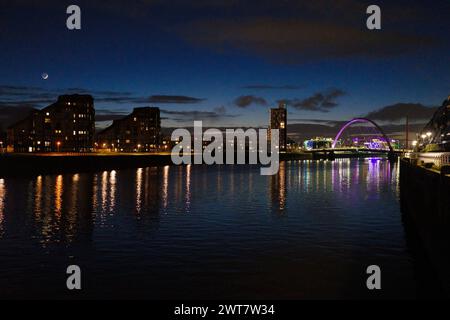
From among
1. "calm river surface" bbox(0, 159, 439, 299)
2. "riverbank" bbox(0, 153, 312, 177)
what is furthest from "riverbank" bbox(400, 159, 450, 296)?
"riverbank" bbox(0, 153, 312, 177)

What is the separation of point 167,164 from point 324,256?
14436cm

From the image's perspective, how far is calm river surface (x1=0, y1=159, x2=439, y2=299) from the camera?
59.4 ft

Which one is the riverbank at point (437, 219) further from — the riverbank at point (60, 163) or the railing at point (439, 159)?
the riverbank at point (60, 163)

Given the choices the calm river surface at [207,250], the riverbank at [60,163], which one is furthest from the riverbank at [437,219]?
the riverbank at [60,163]

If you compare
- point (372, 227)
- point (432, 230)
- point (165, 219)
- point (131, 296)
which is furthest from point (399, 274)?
point (165, 219)

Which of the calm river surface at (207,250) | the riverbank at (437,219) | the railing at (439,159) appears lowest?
the calm river surface at (207,250)

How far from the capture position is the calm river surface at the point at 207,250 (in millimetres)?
18094

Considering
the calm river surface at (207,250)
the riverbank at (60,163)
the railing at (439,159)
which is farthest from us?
the riverbank at (60,163)

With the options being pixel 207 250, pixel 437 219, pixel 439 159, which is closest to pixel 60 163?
pixel 439 159

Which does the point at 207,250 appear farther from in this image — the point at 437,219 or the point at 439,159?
the point at 439,159

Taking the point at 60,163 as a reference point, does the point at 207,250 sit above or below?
below

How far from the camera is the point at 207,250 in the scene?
80.8 ft

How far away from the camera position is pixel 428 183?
25.7m

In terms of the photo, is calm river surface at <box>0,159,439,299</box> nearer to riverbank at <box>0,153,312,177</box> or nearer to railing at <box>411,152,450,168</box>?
railing at <box>411,152,450,168</box>
